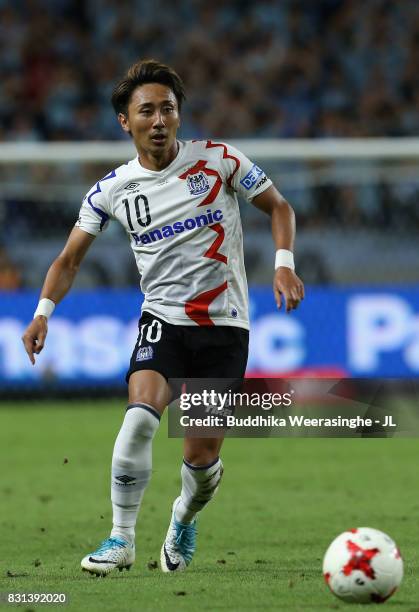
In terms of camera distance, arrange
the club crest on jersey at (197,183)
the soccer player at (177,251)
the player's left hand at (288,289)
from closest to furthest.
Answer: the player's left hand at (288,289)
the soccer player at (177,251)
the club crest on jersey at (197,183)

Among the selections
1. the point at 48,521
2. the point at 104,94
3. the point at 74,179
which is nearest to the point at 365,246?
the point at 74,179

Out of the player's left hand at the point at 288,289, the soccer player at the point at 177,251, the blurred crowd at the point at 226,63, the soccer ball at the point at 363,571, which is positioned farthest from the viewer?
the blurred crowd at the point at 226,63

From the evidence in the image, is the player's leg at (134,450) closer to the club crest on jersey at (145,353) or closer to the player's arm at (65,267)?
the club crest on jersey at (145,353)

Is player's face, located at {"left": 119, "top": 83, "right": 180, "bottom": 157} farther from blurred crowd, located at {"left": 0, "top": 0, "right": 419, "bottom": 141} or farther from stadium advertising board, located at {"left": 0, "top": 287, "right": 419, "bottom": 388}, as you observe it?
blurred crowd, located at {"left": 0, "top": 0, "right": 419, "bottom": 141}

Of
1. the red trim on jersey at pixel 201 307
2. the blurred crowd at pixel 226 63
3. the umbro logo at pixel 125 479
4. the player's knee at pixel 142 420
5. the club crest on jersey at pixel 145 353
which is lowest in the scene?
the umbro logo at pixel 125 479

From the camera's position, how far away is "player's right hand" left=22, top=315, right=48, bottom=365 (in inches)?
202

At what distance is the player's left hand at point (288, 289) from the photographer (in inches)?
188

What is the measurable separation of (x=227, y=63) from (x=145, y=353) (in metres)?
11.8

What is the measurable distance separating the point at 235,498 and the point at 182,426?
2.62 m

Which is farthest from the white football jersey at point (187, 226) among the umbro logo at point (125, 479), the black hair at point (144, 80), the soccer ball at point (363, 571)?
the soccer ball at point (363, 571)

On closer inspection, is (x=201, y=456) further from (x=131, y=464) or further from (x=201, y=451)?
(x=131, y=464)

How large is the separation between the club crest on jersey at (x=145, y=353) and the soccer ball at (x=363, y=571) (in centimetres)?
126

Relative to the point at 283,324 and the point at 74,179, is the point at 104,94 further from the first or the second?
the point at 283,324

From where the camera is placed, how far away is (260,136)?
1575cm
